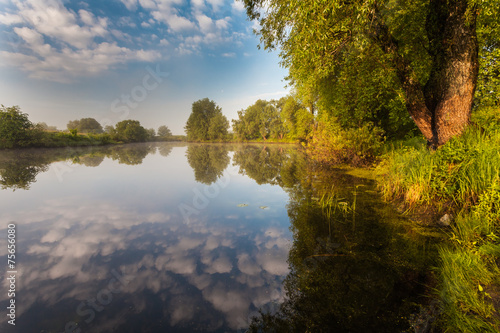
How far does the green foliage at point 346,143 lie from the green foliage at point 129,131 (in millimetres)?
72451

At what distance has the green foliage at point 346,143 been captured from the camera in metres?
12.6

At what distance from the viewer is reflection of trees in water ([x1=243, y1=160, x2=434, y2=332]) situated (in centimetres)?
253

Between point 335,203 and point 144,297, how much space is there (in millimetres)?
6254

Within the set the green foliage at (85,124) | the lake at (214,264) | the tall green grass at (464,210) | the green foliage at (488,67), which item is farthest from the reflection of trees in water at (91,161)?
the green foliage at (85,124)

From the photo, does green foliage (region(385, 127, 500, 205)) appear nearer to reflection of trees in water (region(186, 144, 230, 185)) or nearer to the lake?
the lake

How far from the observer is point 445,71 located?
6.59 m

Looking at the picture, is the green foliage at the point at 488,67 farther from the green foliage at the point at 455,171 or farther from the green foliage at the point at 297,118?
the green foliage at the point at 297,118

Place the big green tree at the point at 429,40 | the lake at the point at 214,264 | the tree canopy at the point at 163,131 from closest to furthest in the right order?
1. the lake at the point at 214,264
2. the big green tree at the point at 429,40
3. the tree canopy at the point at 163,131

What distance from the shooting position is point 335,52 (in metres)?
7.70

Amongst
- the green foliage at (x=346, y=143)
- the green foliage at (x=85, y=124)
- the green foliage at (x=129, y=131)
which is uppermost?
the green foliage at (x=85, y=124)

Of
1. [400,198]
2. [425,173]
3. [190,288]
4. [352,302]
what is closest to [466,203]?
[425,173]

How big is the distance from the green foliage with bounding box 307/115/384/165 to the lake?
5945 mm

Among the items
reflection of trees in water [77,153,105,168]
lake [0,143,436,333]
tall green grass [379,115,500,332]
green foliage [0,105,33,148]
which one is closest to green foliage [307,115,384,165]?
tall green grass [379,115,500,332]

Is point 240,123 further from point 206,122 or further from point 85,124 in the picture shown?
point 85,124
